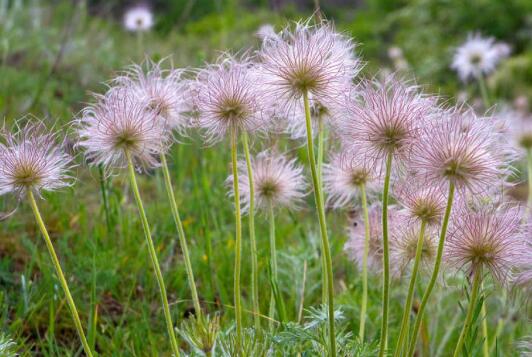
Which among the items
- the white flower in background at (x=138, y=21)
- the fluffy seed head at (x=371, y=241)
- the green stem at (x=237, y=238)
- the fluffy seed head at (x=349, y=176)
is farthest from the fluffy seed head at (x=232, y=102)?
the white flower in background at (x=138, y=21)

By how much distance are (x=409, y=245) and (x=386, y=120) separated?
0.44 metres

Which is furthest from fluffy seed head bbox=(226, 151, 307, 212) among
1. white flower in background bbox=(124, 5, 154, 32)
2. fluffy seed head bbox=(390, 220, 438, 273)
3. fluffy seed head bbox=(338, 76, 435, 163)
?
white flower in background bbox=(124, 5, 154, 32)

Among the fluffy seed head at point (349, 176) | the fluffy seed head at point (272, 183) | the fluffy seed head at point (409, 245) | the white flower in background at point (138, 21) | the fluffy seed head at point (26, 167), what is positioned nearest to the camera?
the fluffy seed head at point (26, 167)

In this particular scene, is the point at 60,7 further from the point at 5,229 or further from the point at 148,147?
the point at 148,147

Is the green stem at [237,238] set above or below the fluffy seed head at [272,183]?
below

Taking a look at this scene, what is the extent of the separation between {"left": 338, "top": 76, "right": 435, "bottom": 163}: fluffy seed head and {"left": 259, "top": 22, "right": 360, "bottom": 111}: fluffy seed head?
7 centimetres

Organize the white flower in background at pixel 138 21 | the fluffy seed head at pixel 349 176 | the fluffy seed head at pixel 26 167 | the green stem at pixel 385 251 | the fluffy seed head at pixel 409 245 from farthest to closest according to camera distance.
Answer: the white flower in background at pixel 138 21 → the fluffy seed head at pixel 349 176 → the fluffy seed head at pixel 409 245 → the fluffy seed head at pixel 26 167 → the green stem at pixel 385 251

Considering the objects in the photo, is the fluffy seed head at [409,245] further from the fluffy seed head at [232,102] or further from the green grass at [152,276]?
the fluffy seed head at [232,102]

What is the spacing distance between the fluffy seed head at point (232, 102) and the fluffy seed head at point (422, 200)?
0.38 meters

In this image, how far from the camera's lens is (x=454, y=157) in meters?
1.44

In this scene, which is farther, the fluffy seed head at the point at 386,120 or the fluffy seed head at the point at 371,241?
the fluffy seed head at the point at 371,241

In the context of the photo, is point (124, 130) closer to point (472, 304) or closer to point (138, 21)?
point (472, 304)

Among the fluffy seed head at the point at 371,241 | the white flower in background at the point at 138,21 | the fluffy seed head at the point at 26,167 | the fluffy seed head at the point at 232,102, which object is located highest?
the white flower in background at the point at 138,21

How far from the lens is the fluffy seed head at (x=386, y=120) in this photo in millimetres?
1509
